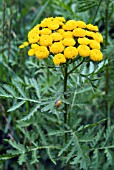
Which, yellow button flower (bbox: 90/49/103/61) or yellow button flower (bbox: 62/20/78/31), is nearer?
yellow button flower (bbox: 90/49/103/61)

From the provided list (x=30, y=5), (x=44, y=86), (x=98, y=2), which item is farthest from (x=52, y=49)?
(x=30, y=5)

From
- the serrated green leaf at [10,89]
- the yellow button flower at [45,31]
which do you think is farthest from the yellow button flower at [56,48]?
the serrated green leaf at [10,89]

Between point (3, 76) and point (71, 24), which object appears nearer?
point (71, 24)

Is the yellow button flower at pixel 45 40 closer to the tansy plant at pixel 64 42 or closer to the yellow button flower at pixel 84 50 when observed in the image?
the tansy plant at pixel 64 42

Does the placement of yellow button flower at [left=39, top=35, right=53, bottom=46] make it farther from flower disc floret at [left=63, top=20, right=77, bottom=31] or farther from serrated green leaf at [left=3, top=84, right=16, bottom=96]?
serrated green leaf at [left=3, top=84, right=16, bottom=96]

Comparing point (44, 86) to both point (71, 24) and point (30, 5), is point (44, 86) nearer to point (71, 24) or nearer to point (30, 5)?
point (71, 24)

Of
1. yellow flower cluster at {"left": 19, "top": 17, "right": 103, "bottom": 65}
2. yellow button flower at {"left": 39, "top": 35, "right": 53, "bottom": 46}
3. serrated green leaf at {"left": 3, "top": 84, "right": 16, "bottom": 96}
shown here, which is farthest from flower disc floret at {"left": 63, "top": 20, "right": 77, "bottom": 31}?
serrated green leaf at {"left": 3, "top": 84, "right": 16, "bottom": 96}

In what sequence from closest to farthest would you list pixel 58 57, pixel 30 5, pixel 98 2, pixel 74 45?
pixel 58 57
pixel 74 45
pixel 98 2
pixel 30 5
